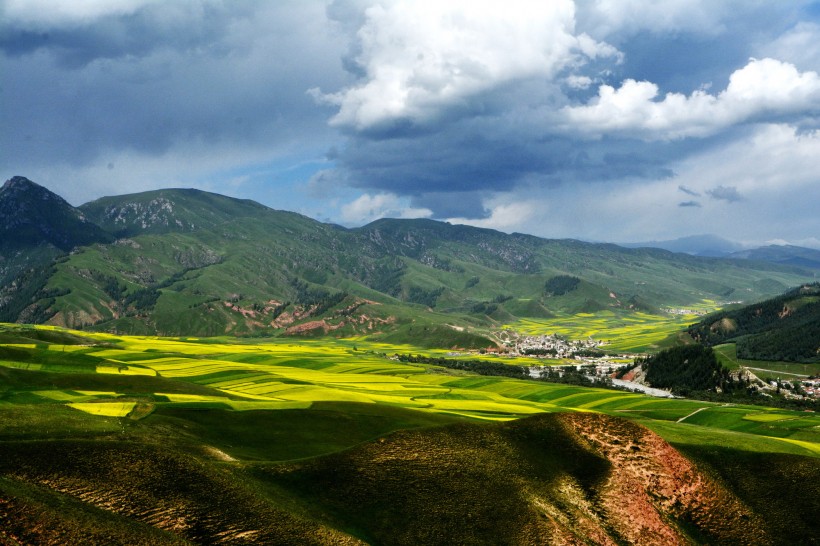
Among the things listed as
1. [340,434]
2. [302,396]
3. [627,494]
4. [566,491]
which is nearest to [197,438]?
[340,434]

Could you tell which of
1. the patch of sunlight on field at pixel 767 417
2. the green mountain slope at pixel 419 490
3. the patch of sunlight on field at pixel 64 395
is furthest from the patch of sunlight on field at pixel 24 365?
the patch of sunlight on field at pixel 767 417

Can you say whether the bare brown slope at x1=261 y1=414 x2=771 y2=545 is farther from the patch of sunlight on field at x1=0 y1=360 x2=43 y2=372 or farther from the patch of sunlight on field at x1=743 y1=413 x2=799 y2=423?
the patch of sunlight on field at x1=0 y1=360 x2=43 y2=372

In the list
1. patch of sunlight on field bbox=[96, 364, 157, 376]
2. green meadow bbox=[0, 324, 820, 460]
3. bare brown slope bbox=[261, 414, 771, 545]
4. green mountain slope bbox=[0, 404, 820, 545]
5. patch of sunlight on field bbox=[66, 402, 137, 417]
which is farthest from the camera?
patch of sunlight on field bbox=[96, 364, 157, 376]

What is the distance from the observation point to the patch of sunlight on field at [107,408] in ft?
221

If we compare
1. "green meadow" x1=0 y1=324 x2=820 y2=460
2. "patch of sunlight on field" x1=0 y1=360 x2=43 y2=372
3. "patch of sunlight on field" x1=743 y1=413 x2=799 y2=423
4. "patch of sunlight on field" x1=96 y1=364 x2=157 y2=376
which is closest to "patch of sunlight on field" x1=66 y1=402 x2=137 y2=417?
"green meadow" x1=0 y1=324 x2=820 y2=460

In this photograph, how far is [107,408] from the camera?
70250mm

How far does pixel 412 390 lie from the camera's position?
501ft

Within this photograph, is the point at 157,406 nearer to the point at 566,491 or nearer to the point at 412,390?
the point at 566,491

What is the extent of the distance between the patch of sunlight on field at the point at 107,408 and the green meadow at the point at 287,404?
139 millimetres

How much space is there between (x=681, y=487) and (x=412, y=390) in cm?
10767

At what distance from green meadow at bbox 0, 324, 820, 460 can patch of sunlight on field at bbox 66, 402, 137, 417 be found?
14 centimetres

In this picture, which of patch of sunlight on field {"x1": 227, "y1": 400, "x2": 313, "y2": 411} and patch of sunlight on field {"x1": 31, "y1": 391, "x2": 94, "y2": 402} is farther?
patch of sunlight on field {"x1": 227, "y1": 400, "x2": 313, "y2": 411}

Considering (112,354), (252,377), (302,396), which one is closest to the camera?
(302,396)

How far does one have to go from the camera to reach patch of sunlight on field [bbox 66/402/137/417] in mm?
67213
